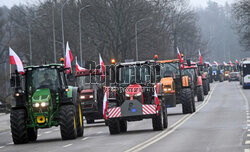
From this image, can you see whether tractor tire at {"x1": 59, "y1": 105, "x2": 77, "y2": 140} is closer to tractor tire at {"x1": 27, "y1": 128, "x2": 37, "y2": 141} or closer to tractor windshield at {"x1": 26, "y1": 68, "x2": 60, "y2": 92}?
tractor windshield at {"x1": 26, "y1": 68, "x2": 60, "y2": 92}

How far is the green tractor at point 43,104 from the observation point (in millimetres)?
21500

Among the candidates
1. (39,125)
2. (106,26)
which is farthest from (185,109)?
(106,26)

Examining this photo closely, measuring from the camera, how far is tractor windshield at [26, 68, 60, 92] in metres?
22.4

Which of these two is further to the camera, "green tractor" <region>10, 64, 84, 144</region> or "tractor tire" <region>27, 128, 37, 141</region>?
"tractor tire" <region>27, 128, 37, 141</region>

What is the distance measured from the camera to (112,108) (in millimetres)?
23000

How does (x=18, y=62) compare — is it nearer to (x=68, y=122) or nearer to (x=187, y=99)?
(x=68, y=122)

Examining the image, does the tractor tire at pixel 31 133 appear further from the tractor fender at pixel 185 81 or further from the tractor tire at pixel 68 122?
the tractor fender at pixel 185 81

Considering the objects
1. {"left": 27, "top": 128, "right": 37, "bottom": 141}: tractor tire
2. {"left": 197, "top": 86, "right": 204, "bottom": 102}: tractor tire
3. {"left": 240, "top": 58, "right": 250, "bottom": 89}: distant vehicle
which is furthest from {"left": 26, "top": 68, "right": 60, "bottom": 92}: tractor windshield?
{"left": 240, "top": 58, "right": 250, "bottom": 89}: distant vehicle

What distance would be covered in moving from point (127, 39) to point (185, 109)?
40576mm

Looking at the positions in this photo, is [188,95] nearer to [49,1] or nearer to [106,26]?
[106,26]

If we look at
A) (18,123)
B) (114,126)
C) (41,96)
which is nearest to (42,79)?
(41,96)

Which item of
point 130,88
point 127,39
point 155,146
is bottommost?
point 155,146

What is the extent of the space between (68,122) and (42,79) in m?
1.99

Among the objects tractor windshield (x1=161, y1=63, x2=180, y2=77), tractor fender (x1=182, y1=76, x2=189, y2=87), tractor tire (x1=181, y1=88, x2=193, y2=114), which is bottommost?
tractor tire (x1=181, y1=88, x2=193, y2=114)
